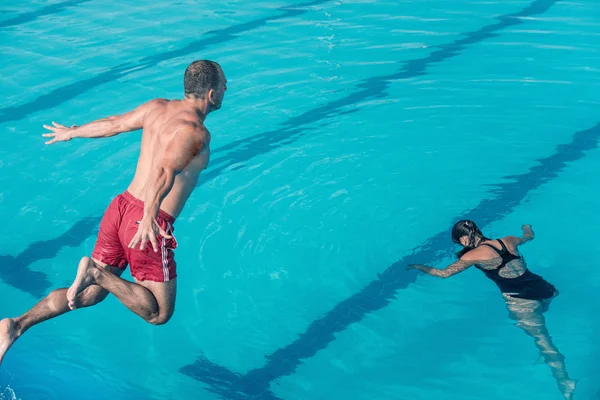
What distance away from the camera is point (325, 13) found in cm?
1101

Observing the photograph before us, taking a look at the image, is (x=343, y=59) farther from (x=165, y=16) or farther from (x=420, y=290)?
(x=420, y=290)

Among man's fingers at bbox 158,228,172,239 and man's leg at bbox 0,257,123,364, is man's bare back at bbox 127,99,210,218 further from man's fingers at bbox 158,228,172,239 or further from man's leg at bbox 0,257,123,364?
man's leg at bbox 0,257,123,364

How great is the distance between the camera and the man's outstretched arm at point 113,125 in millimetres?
4582

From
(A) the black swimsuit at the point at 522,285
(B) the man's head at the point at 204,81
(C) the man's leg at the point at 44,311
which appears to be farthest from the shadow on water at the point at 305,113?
(A) the black swimsuit at the point at 522,285

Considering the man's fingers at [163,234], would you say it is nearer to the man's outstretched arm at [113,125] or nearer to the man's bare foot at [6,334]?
the man's outstretched arm at [113,125]

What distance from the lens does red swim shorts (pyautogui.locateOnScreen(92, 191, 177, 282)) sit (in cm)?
427

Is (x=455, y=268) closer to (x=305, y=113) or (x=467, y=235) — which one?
(x=467, y=235)

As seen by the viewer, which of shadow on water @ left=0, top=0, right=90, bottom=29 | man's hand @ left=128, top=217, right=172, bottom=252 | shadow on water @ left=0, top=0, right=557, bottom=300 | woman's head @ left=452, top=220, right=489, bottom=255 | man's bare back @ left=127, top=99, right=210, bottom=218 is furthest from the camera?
shadow on water @ left=0, top=0, right=90, bottom=29

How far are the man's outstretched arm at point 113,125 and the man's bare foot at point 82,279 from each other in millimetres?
920

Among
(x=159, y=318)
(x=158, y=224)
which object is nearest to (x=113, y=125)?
(x=158, y=224)

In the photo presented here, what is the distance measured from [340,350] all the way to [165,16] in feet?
25.1

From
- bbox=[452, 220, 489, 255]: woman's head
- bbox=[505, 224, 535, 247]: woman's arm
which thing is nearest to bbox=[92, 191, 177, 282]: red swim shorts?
bbox=[452, 220, 489, 255]: woman's head

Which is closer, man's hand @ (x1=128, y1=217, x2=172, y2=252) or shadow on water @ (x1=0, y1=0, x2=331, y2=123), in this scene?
man's hand @ (x1=128, y1=217, x2=172, y2=252)

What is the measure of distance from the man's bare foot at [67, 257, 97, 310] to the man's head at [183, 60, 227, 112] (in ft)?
3.60
